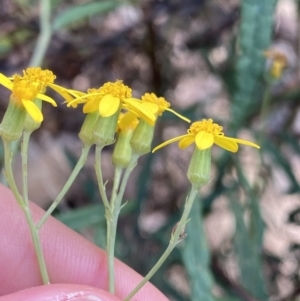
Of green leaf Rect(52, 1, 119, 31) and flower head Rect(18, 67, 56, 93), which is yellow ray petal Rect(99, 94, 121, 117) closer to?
flower head Rect(18, 67, 56, 93)

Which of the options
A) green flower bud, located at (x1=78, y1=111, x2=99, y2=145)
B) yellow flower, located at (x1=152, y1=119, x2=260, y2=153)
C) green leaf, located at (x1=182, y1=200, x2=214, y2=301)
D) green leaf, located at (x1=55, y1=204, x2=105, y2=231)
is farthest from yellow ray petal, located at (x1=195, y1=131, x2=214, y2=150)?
green leaf, located at (x1=55, y1=204, x2=105, y2=231)

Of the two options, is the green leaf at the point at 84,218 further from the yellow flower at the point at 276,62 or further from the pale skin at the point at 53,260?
the yellow flower at the point at 276,62

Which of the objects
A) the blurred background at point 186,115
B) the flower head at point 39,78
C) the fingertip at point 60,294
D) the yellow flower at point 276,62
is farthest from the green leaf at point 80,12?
the fingertip at point 60,294

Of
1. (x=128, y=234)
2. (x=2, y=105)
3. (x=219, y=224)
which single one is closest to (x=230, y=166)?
(x=128, y=234)

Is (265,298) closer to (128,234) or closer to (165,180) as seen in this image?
(128,234)

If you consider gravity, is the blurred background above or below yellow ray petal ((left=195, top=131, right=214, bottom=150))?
above
